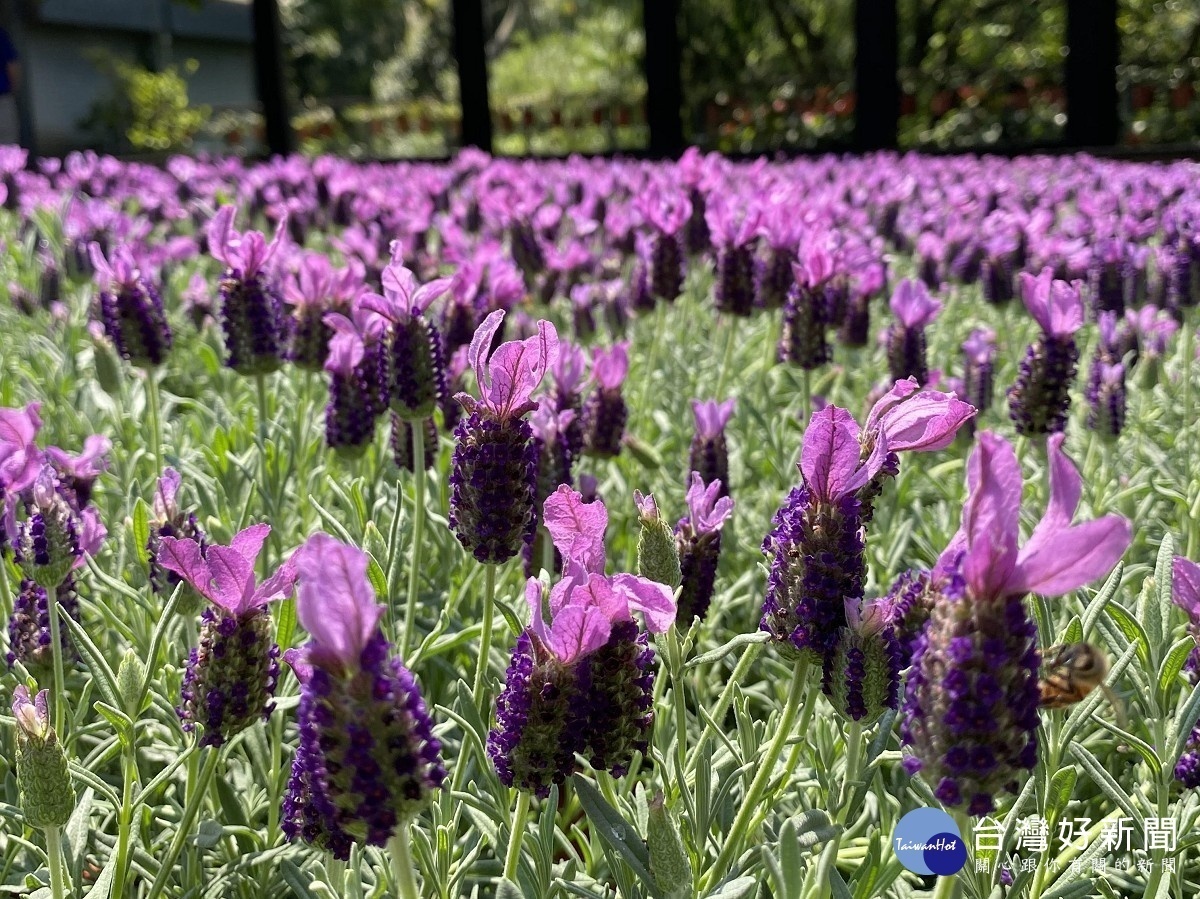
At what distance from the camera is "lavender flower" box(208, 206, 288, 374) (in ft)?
7.14

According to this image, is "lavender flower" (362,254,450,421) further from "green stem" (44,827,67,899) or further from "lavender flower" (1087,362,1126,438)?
"lavender flower" (1087,362,1126,438)

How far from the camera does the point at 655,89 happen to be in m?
13.6

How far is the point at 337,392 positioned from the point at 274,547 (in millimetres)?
331

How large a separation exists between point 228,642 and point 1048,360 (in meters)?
1.58

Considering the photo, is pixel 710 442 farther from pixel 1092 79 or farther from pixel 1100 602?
pixel 1092 79

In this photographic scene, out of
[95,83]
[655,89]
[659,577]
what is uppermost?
[95,83]

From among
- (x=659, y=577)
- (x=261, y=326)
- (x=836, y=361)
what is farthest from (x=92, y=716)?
(x=836, y=361)

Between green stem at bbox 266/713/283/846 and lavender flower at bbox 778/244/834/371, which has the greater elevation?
lavender flower at bbox 778/244/834/371

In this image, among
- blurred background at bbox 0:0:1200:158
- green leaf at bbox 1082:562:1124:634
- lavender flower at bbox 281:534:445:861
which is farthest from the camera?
blurred background at bbox 0:0:1200:158

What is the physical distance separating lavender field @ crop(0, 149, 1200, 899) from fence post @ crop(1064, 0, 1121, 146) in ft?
29.5

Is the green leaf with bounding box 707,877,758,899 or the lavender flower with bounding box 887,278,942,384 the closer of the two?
the green leaf with bounding box 707,877,758,899

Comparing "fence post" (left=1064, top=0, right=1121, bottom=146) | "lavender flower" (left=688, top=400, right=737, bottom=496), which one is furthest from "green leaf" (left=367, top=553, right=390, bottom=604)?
"fence post" (left=1064, top=0, right=1121, bottom=146)

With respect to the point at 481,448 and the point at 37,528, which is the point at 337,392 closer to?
the point at 37,528

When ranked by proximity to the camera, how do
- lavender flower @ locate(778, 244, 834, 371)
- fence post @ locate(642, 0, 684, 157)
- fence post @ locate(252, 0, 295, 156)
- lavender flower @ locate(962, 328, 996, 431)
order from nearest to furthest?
1. lavender flower @ locate(778, 244, 834, 371)
2. lavender flower @ locate(962, 328, 996, 431)
3. fence post @ locate(642, 0, 684, 157)
4. fence post @ locate(252, 0, 295, 156)
